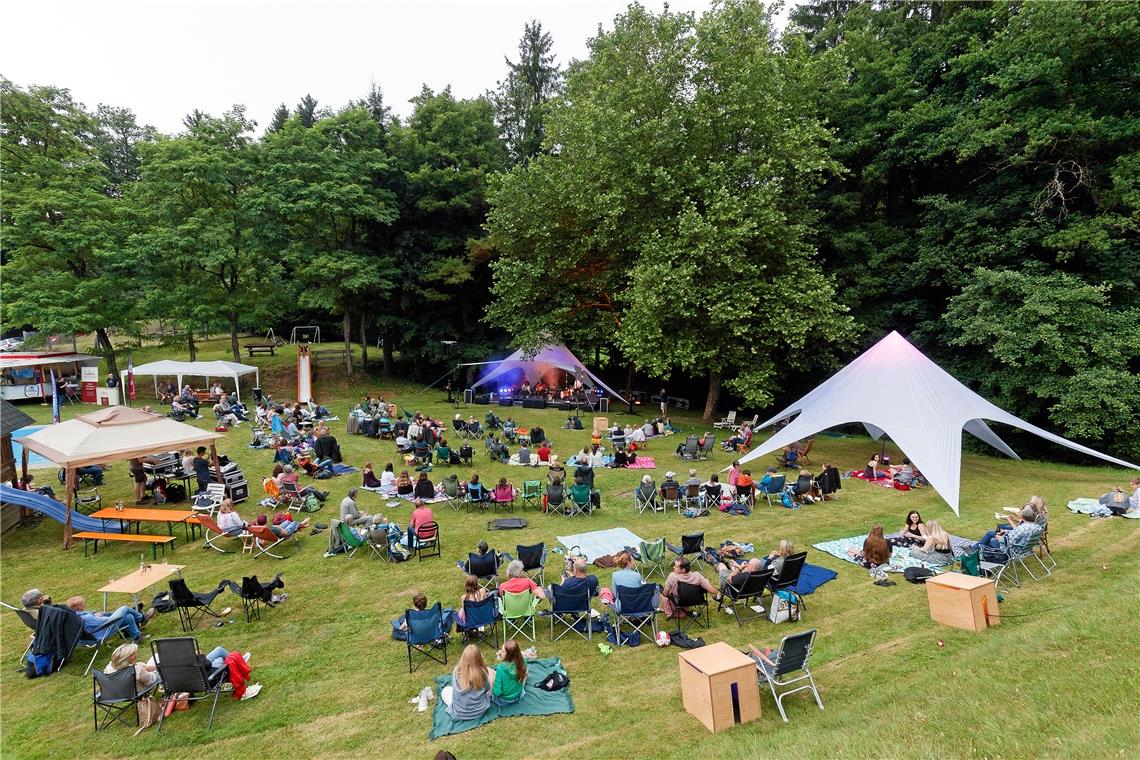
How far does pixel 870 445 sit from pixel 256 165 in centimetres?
3107

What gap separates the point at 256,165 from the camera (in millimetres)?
28031

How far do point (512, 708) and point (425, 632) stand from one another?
146 centimetres

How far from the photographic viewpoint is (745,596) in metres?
7.54

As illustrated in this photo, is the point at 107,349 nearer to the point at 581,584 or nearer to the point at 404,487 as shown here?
the point at 404,487

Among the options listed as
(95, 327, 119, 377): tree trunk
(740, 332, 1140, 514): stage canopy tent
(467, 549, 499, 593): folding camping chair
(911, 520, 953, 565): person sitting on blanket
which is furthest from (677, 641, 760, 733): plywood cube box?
(95, 327, 119, 377): tree trunk

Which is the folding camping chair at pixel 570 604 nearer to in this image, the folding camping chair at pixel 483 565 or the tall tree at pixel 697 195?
the folding camping chair at pixel 483 565

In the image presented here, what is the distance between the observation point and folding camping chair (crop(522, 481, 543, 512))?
12.6 meters

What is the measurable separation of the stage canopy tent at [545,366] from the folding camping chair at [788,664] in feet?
63.1

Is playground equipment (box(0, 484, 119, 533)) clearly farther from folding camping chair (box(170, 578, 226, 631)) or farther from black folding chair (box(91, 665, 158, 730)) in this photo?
black folding chair (box(91, 665, 158, 730))

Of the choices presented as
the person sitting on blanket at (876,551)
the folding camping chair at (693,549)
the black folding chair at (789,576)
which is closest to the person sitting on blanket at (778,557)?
the black folding chair at (789,576)

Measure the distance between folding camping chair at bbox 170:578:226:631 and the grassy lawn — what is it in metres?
0.18

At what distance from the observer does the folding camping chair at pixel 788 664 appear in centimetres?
550

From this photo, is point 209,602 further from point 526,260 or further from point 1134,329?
point 1134,329

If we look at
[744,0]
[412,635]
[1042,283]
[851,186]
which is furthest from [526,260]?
[412,635]
